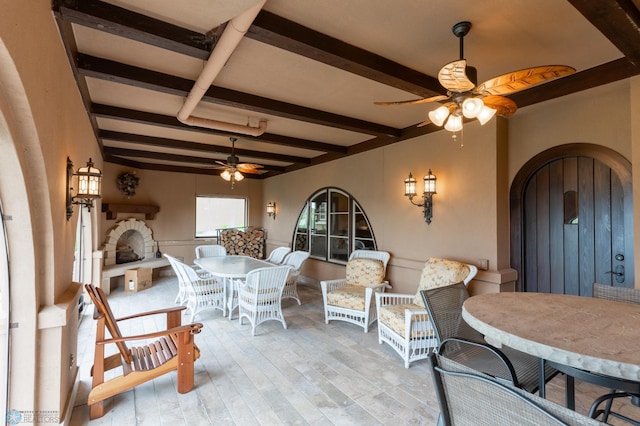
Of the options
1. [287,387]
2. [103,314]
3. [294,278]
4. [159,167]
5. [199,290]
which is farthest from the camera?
[159,167]

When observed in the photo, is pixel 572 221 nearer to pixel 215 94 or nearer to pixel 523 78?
pixel 523 78

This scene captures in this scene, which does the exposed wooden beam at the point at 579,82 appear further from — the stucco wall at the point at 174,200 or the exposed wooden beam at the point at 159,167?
the stucco wall at the point at 174,200

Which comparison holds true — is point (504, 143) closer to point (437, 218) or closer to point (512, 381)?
point (437, 218)

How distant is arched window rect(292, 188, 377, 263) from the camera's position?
18.4 feet

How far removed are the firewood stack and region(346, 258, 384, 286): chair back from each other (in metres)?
4.13

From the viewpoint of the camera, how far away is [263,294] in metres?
3.92

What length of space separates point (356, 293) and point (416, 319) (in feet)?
4.03

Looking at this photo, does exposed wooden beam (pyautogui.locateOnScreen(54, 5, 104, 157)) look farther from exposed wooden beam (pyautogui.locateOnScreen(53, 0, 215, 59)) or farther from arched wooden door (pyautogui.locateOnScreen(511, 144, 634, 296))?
arched wooden door (pyautogui.locateOnScreen(511, 144, 634, 296))

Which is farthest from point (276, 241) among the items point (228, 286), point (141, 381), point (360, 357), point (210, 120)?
point (141, 381)

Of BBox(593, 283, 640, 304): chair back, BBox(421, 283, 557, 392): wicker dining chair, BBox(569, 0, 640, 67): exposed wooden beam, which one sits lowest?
BBox(421, 283, 557, 392): wicker dining chair

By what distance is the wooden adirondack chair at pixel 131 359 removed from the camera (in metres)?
2.28

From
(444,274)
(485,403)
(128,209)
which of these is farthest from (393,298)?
(128,209)

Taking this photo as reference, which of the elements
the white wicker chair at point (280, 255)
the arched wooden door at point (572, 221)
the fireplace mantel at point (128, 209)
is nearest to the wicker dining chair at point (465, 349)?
the arched wooden door at point (572, 221)

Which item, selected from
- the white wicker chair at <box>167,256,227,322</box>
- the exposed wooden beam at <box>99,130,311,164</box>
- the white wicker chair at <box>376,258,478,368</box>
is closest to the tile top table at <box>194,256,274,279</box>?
the white wicker chair at <box>167,256,227,322</box>
